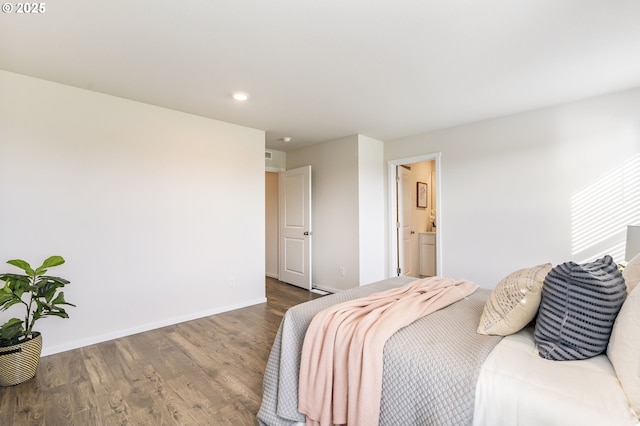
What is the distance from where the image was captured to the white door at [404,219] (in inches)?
188

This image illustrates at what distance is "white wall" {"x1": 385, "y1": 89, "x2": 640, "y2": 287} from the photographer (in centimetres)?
290

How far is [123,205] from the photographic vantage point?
3029mm

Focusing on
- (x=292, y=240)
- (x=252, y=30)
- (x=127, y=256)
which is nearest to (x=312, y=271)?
(x=292, y=240)

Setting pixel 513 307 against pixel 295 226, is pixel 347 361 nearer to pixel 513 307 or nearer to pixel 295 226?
pixel 513 307

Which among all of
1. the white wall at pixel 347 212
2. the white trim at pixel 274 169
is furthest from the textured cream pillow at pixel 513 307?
the white trim at pixel 274 169

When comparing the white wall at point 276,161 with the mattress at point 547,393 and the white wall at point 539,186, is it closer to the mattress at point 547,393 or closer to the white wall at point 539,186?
the white wall at point 539,186

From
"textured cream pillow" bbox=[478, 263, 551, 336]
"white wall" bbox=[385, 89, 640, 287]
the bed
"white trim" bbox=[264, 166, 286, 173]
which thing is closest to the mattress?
the bed

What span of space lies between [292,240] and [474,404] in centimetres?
420

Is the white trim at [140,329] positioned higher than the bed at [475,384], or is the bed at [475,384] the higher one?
the bed at [475,384]

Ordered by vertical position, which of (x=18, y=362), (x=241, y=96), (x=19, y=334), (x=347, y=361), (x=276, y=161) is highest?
(x=241, y=96)

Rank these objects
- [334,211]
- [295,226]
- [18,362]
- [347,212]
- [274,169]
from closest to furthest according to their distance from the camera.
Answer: [18,362] → [347,212] → [334,211] → [295,226] → [274,169]

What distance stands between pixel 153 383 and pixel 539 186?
4112 mm

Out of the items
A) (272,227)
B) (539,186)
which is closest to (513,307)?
(539,186)

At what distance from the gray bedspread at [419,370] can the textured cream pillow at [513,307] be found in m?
0.06
